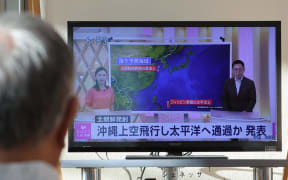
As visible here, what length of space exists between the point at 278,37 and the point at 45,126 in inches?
96.6

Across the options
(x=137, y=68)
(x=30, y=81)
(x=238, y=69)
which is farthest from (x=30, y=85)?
(x=238, y=69)

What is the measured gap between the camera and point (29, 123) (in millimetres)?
556

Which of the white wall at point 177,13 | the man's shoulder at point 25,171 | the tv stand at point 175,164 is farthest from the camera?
the white wall at point 177,13

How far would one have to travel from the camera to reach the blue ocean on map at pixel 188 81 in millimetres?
2795

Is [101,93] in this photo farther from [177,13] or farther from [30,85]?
[30,85]

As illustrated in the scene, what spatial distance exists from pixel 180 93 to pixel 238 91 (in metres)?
0.36

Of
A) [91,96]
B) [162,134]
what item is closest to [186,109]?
[162,134]

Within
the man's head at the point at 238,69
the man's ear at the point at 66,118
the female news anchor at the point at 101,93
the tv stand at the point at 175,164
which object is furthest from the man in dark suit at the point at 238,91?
the man's ear at the point at 66,118

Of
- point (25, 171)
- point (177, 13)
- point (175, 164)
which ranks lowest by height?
point (175, 164)

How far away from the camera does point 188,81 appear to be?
2803 millimetres

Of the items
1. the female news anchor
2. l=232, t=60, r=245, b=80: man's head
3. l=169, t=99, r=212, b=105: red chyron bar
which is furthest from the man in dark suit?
the female news anchor

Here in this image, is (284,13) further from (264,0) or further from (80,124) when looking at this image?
(80,124)

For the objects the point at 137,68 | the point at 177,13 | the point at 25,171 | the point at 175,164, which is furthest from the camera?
the point at 177,13

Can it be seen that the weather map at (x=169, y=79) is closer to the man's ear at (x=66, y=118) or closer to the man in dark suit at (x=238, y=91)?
the man in dark suit at (x=238, y=91)
